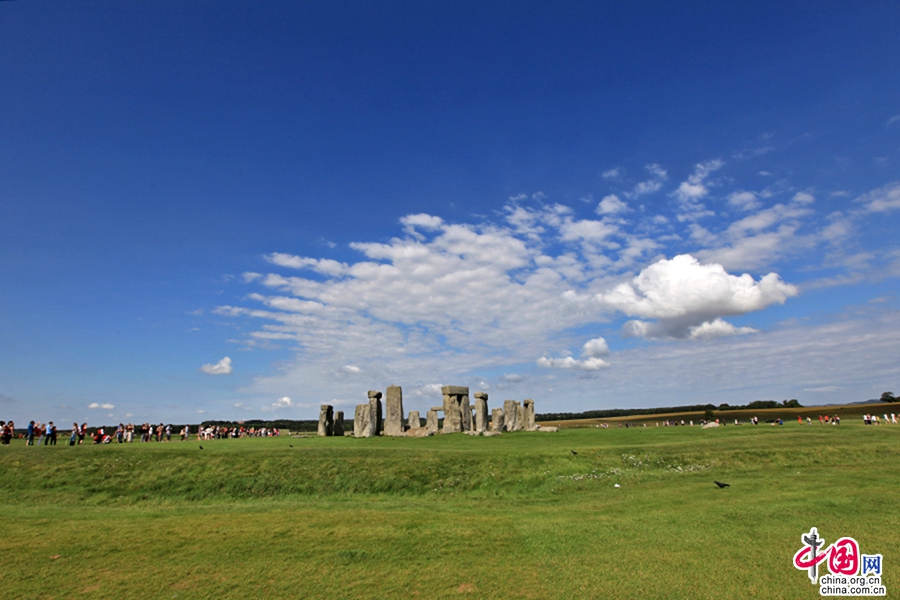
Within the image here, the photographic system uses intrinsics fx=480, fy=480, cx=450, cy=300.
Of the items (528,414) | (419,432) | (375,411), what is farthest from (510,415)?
(375,411)

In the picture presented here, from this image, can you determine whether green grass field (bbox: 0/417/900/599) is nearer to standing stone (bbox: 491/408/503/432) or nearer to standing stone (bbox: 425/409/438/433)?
standing stone (bbox: 425/409/438/433)

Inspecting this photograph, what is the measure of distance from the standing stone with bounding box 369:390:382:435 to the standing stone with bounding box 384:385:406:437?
45 cm

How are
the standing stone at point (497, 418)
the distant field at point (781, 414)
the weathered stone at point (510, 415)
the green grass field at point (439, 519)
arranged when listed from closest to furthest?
1. the green grass field at point (439, 519)
2. the standing stone at point (497, 418)
3. the weathered stone at point (510, 415)
4. the distant field at point (781, 414)

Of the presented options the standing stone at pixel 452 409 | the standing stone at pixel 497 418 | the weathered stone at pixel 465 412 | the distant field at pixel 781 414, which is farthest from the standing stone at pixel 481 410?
the distant field at pixel 781 414

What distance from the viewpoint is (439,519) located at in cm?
1095

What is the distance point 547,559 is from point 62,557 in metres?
8.50

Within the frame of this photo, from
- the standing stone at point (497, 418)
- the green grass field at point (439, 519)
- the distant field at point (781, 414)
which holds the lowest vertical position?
the distant field at point (781, 414)

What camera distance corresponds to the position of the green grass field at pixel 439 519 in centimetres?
720

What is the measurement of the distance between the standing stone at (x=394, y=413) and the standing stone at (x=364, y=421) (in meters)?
1.23

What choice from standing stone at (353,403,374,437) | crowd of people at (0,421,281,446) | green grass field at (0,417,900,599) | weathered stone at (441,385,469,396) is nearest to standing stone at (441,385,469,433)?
weathered stone at (441,385,469,396)

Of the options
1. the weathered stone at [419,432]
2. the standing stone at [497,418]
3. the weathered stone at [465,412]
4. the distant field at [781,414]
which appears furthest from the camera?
the distant field at [781,414]

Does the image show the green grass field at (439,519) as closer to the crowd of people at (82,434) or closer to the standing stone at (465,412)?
the crowd of people at (82,434)

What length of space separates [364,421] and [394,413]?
1945 millimetres

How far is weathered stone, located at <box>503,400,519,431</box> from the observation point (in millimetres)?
35406
